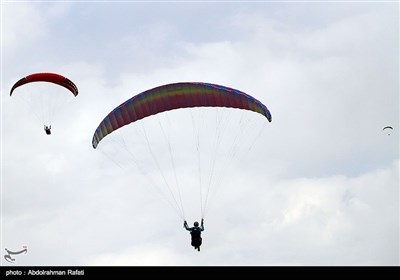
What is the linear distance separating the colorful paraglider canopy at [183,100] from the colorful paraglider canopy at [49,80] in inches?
462

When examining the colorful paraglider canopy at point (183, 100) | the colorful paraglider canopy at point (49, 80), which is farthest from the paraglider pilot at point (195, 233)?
the colorful paraglider canopy at point (49, 80)

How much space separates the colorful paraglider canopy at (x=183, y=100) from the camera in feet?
128

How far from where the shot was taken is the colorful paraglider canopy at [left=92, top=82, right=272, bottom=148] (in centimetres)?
3888

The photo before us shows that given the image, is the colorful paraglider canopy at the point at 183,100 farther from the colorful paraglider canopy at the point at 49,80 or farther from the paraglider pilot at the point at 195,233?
the colorful paraglider canopy at the point at 49,80

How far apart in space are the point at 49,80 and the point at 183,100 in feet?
46.9

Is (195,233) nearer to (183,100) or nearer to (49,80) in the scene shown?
(183,100)

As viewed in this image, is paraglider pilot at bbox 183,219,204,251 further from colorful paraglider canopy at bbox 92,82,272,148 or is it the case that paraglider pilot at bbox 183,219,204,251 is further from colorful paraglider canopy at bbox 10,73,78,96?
colorful paraglider canopy at bbox 10,73,78,96

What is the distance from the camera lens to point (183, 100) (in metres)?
39.2

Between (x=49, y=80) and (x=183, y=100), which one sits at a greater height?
(x=49, y=80)

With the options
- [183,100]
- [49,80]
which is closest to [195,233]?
[183,100]

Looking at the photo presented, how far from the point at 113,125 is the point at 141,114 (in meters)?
1.82
